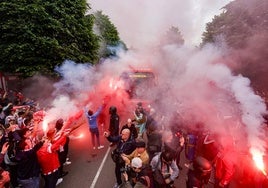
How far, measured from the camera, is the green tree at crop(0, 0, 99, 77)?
56.5 ft

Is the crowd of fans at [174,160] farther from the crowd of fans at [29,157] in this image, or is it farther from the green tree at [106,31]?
the green tree at [106,31]

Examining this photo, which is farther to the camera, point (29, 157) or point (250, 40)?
point (250, 40)

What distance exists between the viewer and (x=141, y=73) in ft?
63.7

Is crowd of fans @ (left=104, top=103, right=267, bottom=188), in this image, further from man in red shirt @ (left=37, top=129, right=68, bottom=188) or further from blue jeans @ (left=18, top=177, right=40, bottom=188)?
blue jeans @ (left=18, top=177, right=40, bottom=188)

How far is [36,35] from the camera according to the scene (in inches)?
703

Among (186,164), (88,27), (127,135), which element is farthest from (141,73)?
(127,135)

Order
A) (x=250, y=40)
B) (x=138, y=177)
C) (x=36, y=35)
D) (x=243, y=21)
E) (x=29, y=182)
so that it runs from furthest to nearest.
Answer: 1. (x=36, y=35)
2. (x=243, y=21)
3. (x=250, y=40)
4. (x=29, y=182)
5. (x=138, y=177)

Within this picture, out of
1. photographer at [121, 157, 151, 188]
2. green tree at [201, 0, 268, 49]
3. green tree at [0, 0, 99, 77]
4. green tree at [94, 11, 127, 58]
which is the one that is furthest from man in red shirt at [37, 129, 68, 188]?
green tree at [94, 11, 127, 58]

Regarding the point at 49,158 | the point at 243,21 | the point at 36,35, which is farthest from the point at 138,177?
the point at 36,35

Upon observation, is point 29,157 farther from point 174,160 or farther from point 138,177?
point 174,160

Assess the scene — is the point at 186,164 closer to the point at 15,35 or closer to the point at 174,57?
Answer: the point at 174,57

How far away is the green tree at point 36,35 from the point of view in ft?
56.5

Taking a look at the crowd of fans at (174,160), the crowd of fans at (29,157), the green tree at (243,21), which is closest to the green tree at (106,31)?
the green tree at (243,21)

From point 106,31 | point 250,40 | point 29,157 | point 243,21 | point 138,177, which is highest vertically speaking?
point 106,31
